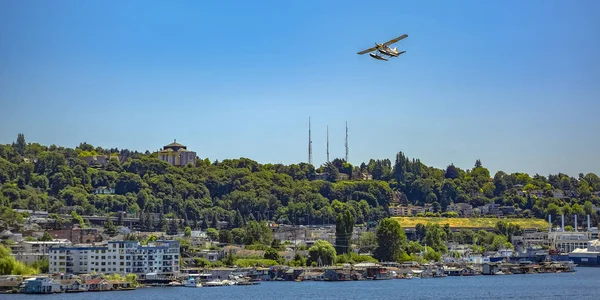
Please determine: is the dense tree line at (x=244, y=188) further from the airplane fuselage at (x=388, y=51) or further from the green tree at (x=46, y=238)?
the airplane fuselage at (x=388, y=51)

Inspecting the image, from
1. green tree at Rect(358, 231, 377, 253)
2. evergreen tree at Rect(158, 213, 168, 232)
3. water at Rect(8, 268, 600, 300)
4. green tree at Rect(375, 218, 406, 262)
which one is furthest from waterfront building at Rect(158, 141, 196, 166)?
water at Rect(8, 268, 600, 300)

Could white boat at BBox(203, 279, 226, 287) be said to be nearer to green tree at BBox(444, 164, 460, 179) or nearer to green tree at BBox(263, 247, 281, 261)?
green tree at BBox(263, 247, 281, 261)

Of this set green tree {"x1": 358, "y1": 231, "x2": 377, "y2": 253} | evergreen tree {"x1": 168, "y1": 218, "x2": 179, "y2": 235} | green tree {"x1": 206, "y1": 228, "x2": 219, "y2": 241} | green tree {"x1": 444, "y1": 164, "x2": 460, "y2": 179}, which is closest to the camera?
green tree {"x1": 358, "y1": 231, "x2": 377, "y2": 253}

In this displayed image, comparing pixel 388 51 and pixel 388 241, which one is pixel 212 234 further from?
pixel 388 51

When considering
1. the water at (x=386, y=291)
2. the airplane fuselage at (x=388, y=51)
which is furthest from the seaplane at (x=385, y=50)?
the water at (x=386, y=291)

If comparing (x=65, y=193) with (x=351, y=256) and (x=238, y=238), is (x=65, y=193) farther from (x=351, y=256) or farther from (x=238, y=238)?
(x=351, y=256)

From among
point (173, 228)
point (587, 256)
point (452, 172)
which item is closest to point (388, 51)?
point (173, 228)
